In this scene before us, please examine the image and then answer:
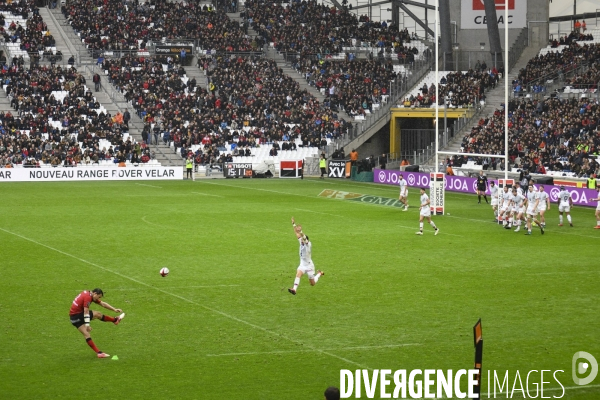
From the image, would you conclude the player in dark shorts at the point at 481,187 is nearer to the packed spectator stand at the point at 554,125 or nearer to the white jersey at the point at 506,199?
the packed spectator stand at the point at 554,125

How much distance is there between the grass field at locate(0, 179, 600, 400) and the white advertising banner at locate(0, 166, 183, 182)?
65.5 feet

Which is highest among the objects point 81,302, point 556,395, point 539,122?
point 539,122

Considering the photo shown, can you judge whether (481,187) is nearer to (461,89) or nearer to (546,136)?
(546,136)

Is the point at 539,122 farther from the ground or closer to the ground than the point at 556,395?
farther from the ground

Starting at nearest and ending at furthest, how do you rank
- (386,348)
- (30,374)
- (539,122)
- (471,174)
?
(30,374) < (386,348) < (471,174) < (539,122)

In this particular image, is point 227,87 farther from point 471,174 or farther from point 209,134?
point 471,174

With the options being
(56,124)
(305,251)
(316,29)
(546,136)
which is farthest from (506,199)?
(316,29)

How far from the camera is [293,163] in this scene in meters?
65.9

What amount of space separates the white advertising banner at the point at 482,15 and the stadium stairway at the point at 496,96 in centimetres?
247

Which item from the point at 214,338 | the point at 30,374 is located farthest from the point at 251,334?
the point at 30,374

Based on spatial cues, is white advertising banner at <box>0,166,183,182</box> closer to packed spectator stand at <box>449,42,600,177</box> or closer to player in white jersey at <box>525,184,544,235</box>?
packed spectator stand at <box>449,42,600,177</box>

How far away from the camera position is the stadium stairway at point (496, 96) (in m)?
64.9

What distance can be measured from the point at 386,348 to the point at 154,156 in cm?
5026

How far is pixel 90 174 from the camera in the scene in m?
62.5
